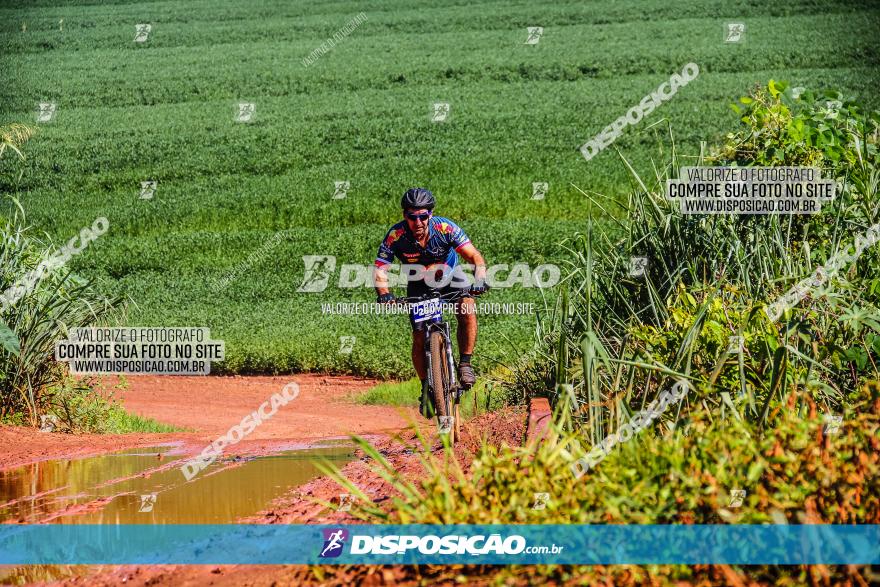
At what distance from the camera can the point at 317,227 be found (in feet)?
79.2

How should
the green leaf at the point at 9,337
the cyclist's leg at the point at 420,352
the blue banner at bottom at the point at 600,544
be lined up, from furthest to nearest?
the green leaf at the point at 9,337 → the cyclist's leg at the point at 420,352 → the blue banner at bottom at the point at 600,544

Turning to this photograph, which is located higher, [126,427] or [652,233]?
[652,233]

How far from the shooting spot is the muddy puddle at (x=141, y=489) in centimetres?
679

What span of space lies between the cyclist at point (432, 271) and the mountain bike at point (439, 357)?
2.5 inches

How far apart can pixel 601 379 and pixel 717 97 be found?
91.3 feet

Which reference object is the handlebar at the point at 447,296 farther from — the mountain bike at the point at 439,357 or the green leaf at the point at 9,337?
the green leaf at the point at 9,337

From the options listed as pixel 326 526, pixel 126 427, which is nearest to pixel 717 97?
pixel 126 427

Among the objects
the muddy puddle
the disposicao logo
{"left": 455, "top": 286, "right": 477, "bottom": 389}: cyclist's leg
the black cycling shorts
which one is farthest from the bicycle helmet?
the disposicao logo

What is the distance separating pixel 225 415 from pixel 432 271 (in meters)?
5.48

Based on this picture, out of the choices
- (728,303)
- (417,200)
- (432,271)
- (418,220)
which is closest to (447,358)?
(432,271)

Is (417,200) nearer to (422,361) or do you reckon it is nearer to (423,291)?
(423,291)

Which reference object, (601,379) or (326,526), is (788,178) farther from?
(326,526)

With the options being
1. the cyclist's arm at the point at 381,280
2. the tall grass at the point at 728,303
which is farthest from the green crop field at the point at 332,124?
the cyclist's arm at the point at 381,280

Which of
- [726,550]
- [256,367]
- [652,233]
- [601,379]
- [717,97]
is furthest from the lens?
[717,97]
